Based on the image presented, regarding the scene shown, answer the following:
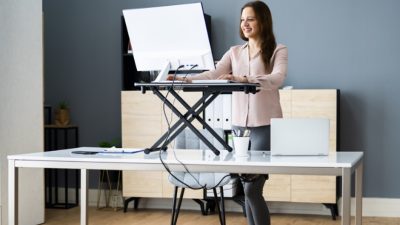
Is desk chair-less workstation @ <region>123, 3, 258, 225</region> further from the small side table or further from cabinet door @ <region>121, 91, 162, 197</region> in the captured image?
the small side table

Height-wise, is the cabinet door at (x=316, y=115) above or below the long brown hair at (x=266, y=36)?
below

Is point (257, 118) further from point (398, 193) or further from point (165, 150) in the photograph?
point (398, 193)

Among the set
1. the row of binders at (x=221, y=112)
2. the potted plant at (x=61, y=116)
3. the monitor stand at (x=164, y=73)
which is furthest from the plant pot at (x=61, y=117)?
the monitor stand at (x=164, y=73)

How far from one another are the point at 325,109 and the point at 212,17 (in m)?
1.31

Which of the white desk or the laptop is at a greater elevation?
the laptop

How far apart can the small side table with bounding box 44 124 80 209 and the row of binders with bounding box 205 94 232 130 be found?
134cm

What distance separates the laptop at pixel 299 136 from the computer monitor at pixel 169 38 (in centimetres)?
44

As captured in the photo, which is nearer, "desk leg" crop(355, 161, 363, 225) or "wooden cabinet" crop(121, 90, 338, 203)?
"desk leg" crop(355, 161, 363, 225)

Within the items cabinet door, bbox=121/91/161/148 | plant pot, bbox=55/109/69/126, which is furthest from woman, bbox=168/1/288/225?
plant pot, bbox=55/109/69/126

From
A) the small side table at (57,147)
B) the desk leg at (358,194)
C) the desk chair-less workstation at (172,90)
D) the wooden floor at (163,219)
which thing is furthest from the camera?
the small side table at (57,147)

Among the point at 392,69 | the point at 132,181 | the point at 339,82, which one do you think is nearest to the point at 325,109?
the point at 339,82

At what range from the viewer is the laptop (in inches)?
104

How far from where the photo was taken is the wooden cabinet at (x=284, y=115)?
482cm

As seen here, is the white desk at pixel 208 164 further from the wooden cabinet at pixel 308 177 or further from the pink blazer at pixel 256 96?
the wooden cabinet at pixel 308 177
